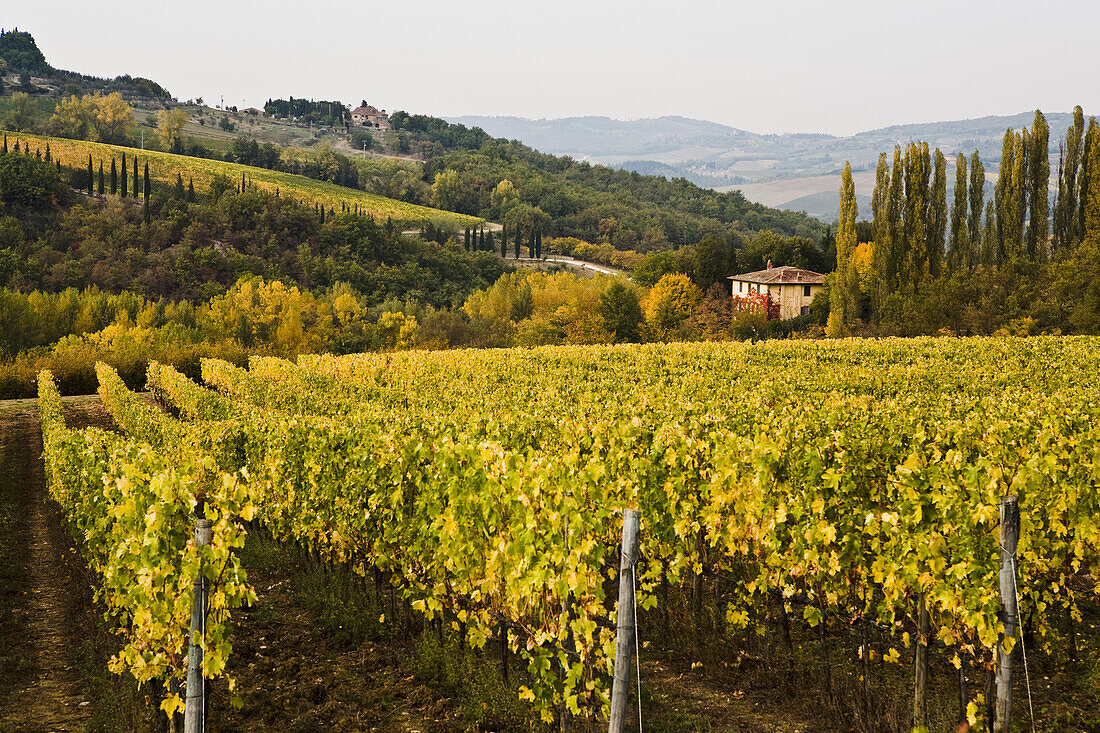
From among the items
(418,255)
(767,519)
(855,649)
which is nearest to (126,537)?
(767,519)

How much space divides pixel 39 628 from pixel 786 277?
218 feet

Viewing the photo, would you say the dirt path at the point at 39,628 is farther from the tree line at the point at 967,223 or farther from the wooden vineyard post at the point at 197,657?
the tree line at the point at 967,223

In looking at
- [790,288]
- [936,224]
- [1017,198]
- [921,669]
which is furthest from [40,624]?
[790,288]

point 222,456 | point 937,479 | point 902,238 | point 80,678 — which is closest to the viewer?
point 937,479

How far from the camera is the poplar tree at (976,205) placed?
53156 millimetres

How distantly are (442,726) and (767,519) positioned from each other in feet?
11.8

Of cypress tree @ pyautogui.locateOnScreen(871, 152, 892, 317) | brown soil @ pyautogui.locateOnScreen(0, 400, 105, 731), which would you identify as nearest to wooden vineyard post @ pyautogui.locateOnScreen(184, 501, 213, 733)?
brown soil @ pyautogui.locateOnScreen(0, 400, 105, 731)

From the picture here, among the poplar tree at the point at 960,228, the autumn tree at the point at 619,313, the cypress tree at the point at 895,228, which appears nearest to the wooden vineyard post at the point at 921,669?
the cypress tree at the point at 895,228

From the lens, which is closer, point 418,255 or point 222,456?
point 222,456

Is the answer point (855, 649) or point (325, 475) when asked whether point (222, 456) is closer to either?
point (325, 475)

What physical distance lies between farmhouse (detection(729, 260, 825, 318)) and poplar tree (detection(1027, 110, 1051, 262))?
722 inches

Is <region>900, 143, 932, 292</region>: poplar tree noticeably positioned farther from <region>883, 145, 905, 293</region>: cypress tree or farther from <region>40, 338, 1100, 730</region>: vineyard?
<region>40, 338, 1100, 730</region>: vineyard

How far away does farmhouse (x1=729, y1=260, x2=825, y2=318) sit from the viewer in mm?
68688

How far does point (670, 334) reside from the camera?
68.0 meters
